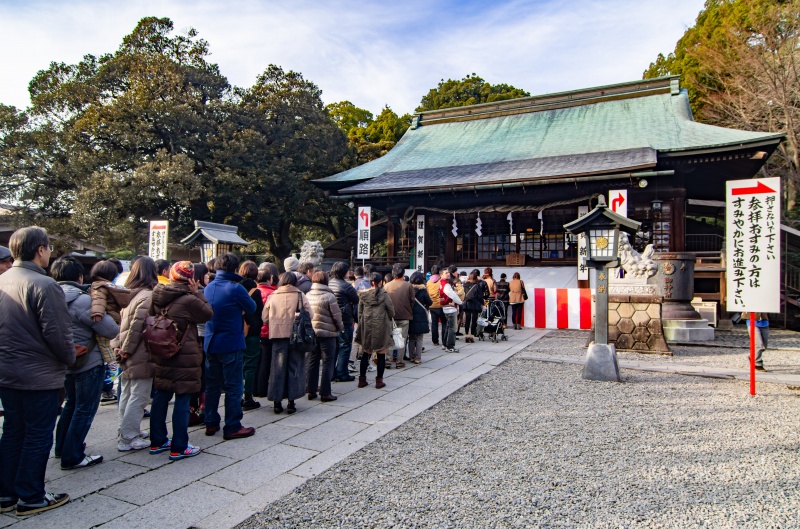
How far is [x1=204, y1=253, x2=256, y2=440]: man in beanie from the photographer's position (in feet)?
14.1

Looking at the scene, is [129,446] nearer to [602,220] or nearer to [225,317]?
[225,317]

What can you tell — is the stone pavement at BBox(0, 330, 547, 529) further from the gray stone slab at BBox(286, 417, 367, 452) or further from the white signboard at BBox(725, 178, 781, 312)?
the white signboard at BBox(725, 178, 781, 312)

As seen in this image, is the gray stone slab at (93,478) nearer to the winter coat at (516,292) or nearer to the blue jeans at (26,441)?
the blue jeans at (26,441)

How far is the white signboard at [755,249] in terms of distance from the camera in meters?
6.21

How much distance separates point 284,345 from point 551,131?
16060 mm

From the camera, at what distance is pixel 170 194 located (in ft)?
55.8

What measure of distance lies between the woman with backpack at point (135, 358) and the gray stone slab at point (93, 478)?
306mm

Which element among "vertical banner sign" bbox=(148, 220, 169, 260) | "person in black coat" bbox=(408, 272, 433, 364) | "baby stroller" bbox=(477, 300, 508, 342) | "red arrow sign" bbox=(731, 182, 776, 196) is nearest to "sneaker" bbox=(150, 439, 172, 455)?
"person in black coat" bbox=(408, 272, 433, 364)

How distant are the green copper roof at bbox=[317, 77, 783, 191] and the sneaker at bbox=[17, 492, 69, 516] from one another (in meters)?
13.4

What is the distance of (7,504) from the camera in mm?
3049

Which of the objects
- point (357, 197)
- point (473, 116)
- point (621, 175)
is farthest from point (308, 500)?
point (473, 116)

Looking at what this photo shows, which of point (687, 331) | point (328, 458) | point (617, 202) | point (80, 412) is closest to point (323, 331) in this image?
point (328, 458)

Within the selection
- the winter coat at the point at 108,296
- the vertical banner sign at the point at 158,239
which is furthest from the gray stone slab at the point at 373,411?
the vertical banner sign at the point at 158,239

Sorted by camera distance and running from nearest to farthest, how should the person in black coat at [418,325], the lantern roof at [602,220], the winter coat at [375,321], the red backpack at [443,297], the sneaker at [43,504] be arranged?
1. the sneaker at [43,504]
2. the winter coat at [375,321]
3. the lantern roof at [602,220]
4. the person in black coat at [418,325]
5. the red backpack at [443,297]
